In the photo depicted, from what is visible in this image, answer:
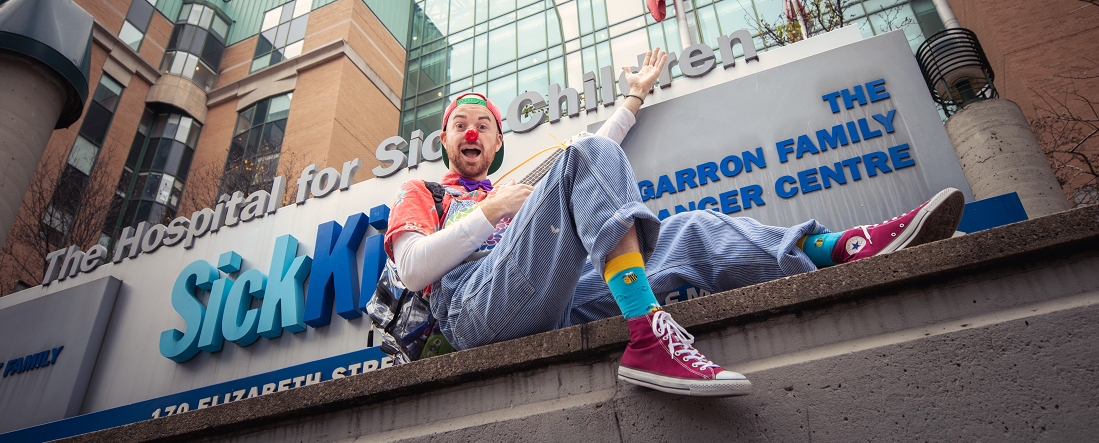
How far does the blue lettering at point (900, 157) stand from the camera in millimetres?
3773

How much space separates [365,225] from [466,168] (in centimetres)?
318

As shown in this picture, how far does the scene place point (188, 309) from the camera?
624 centimetres

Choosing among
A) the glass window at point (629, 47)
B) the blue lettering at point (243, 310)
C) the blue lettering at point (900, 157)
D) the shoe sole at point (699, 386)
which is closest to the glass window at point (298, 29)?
the glass window at point (629, 47)

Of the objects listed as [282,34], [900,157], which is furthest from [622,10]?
[900,157]

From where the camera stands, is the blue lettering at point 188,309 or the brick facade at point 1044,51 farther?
the brick facade at point 1044,51

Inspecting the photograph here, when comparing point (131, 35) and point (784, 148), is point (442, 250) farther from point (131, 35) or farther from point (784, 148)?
point (131, 35)

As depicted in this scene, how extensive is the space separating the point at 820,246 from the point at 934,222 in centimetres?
36

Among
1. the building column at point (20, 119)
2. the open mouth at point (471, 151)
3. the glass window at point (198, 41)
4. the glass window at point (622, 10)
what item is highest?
the glass window at point (198, 41)

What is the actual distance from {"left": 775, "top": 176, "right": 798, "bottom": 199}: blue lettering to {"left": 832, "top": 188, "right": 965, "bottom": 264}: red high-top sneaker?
2133mm

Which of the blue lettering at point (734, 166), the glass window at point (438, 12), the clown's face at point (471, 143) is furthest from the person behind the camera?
the glass window at point (438, 12)

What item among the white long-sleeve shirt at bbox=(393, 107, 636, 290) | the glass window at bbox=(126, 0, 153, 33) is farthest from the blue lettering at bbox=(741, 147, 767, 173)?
the glass window at bbox=(126, 0, 153, 33)

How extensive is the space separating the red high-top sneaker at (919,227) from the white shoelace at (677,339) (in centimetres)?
73

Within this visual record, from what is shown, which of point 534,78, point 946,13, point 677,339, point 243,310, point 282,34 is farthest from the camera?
point 282,34

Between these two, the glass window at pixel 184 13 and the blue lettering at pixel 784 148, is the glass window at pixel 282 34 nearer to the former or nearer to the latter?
the glass window at pixel 184 13
